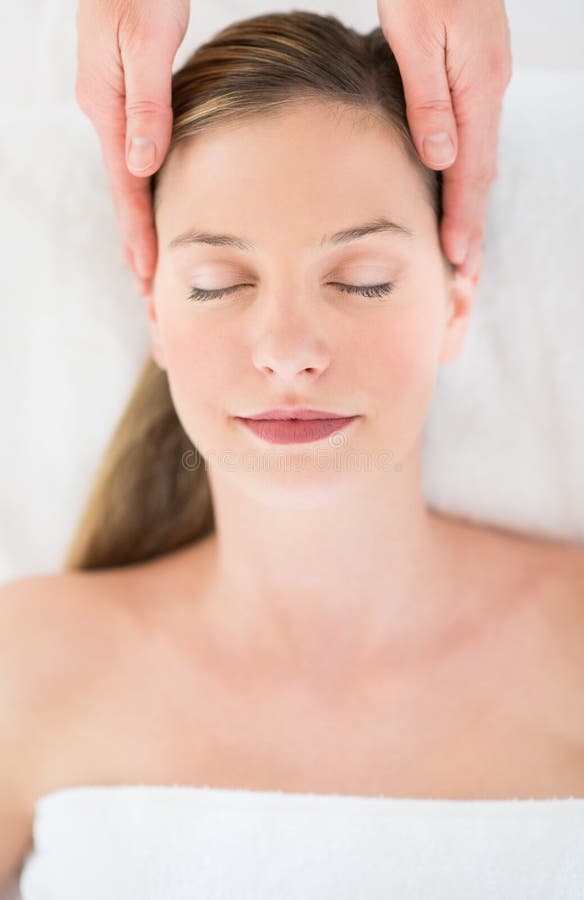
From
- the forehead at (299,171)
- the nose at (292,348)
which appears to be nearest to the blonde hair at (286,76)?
the forehead at (299,171)

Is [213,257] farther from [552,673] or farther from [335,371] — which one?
[552,673]

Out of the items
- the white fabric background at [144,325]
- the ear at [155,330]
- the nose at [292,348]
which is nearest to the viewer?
the nose at [292,348]

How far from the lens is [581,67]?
140 centimetres

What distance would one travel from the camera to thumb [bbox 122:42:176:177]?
1.09 metres

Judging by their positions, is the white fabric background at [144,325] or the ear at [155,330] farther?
the white fabric background at [144,325]

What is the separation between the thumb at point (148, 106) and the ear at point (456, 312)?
1.34ft

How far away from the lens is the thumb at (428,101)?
1087 millimetres

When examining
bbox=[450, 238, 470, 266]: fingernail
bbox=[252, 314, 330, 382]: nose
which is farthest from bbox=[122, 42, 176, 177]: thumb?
bbox=[450, 238, 470, 266]: fingernail

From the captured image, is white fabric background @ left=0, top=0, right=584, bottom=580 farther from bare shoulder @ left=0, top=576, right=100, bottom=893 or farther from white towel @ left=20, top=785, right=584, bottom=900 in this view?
white towel @ left=20, top=785, right=584, bottom=900

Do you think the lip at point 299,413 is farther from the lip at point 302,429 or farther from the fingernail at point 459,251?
the fingernail at point 459,251

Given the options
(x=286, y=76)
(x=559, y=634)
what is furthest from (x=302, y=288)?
(x=559, y=634)

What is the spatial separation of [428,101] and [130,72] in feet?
1.13

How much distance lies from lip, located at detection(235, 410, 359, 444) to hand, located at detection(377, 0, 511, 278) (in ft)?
1.06

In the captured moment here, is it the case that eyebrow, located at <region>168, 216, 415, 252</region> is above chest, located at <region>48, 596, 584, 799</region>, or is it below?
above
